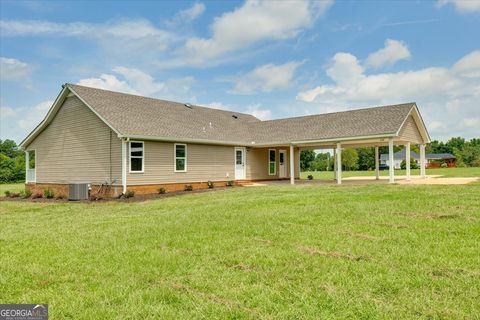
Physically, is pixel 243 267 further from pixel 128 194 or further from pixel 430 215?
pixel 128 194

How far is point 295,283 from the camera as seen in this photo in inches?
172

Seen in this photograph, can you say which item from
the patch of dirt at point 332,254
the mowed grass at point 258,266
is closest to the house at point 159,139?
the mowed grass at point 258,266

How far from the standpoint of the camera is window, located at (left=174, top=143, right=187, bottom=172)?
768 inches

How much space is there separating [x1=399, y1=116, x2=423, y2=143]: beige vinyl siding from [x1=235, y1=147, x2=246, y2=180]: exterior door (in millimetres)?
9671

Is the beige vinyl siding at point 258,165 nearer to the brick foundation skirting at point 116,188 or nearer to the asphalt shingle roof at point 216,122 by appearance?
the asphalt shingle roof at point 216,122

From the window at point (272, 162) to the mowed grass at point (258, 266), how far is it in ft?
55.2

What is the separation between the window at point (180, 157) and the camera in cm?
1950

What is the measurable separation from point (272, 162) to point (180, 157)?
8.82m

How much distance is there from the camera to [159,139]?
18.0 metres

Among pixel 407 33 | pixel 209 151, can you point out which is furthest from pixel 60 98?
pixel 407 33

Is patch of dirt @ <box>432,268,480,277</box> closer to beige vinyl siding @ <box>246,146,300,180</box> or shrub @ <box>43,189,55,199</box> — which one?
shrub @ <box>43,189,55,199</box>

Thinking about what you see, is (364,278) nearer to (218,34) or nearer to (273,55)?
(218,34)

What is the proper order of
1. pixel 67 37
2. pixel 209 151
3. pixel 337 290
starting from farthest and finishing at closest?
1. pixel 209 151
2. pixel 67 37
3. pixel 337 290

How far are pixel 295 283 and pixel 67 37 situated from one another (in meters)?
19.0
